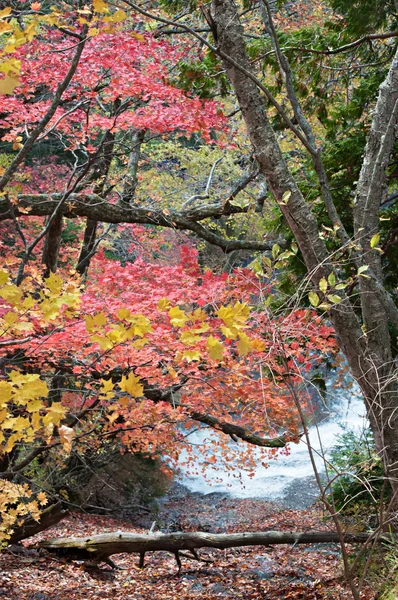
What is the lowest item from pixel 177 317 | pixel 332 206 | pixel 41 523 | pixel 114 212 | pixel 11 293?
pixel 41 523

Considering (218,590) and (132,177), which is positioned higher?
(132,177)

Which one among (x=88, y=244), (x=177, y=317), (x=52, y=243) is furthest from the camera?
(x=88, y=244)

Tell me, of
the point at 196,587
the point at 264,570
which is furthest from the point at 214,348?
the point at 264,570

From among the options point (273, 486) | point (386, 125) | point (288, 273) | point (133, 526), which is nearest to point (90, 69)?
point (288, 273)

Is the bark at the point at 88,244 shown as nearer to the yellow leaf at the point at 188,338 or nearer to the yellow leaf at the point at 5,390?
the yellow leaf at the point at 5,390

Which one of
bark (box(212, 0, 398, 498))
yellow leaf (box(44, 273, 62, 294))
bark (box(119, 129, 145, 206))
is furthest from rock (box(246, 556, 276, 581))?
yellow leaf (box(44, 273, 62, 294))

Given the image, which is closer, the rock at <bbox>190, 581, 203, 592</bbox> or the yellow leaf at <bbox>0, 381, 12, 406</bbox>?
the yellow leaf at <bbox>0, 381, 12, 406</bbox>

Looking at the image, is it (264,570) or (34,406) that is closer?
(34,406)

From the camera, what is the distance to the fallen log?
6.44 m

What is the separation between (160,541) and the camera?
6.46 m

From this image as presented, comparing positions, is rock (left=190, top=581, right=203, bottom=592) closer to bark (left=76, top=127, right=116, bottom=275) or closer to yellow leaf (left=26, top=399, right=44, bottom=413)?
bark (left=76, top=127, right=116, bottom=275)

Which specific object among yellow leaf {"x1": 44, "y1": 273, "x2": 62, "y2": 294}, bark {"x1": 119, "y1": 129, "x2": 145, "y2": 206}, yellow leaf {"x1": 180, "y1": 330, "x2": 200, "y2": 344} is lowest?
yellow leaf {"x1": 180, "y1": 330, "x2": 200, "y2": 344}

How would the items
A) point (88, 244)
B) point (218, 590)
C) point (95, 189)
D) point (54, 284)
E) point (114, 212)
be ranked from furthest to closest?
point (88, 244) → point (95, 189) → point (114, 212) → point (218, 590) → point (54, 284)

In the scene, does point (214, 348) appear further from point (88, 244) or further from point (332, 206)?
point (88, 244)
